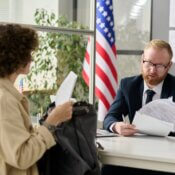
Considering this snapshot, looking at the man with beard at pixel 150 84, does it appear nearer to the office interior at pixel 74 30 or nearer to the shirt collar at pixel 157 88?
the shirt collar at pixel 157 88

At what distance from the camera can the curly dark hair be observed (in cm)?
143

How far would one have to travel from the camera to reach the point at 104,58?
364 cm

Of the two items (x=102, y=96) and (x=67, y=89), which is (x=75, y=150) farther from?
(x=102, y=96)

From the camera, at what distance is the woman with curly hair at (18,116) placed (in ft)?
4.42

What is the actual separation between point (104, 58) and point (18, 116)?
2.33m

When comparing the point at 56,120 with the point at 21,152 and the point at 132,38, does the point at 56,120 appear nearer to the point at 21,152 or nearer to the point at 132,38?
the point at 21,152

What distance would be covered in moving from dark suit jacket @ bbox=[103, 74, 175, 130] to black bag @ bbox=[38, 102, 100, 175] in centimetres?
77

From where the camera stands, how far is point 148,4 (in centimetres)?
450

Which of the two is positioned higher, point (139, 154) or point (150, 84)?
point (150, 84)

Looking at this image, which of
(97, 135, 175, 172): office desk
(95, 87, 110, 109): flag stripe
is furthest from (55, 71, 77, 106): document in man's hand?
(95, 87, 110, 109): flag stripe

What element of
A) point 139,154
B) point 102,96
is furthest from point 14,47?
point 102,96

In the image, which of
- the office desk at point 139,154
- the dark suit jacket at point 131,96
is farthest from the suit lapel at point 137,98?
the office desk at point 139,154

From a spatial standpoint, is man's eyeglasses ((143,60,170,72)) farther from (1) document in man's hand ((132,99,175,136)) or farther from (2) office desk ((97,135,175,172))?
(2) office desk ((97,135,175,172))

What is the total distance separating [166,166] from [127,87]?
898mm
